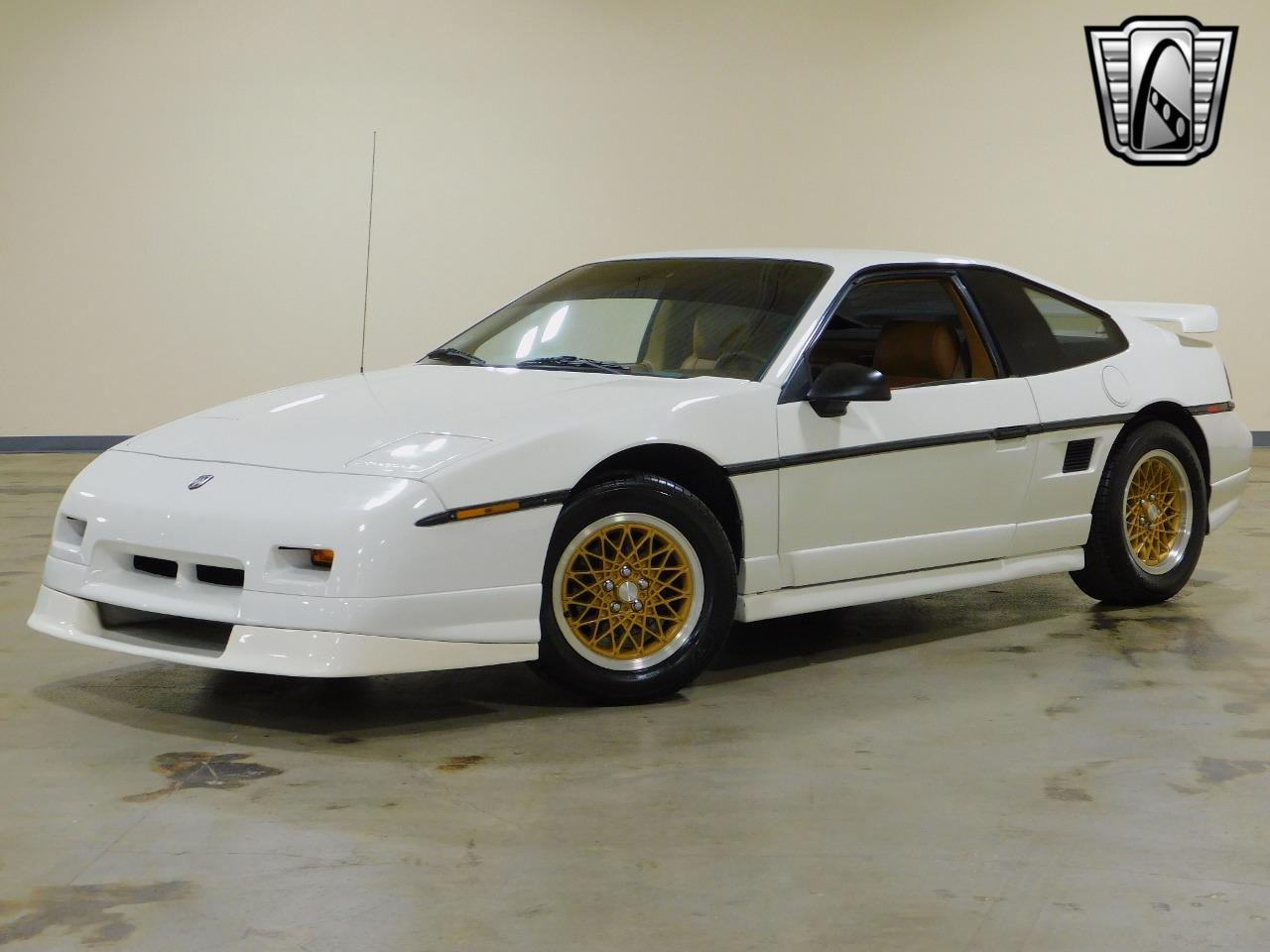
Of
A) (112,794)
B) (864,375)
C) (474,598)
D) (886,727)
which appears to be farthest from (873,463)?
(112,794)

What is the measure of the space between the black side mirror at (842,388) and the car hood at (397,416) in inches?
9.2

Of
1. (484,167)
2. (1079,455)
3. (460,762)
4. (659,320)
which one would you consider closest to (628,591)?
(460,762)

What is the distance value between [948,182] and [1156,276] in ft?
5.37

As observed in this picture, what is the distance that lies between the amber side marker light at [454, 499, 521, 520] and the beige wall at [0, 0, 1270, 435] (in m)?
7.14

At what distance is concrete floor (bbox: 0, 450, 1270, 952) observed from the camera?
8.93 ft

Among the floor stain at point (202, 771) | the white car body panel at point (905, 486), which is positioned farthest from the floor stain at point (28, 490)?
the white car body panel at point (905, 486)

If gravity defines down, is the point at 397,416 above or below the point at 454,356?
below

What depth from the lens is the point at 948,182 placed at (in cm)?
1117

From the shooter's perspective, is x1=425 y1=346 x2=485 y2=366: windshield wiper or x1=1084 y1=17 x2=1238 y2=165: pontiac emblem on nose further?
x1=1084 y1=17 x2=1238 y2=165: pontiac emblem on nose

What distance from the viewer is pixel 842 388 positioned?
14.4ft

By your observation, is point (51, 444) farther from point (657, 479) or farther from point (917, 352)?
point (657, 479)

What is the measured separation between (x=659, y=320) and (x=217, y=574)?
5.19 ft

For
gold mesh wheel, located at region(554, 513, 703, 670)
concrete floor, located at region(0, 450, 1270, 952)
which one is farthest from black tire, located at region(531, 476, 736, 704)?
concrete floor, located at region(0, 450, 1270, 952)

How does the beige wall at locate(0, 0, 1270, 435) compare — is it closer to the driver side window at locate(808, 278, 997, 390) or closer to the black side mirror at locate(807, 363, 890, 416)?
the driver side window at locate(808, 278, 997, 390)
